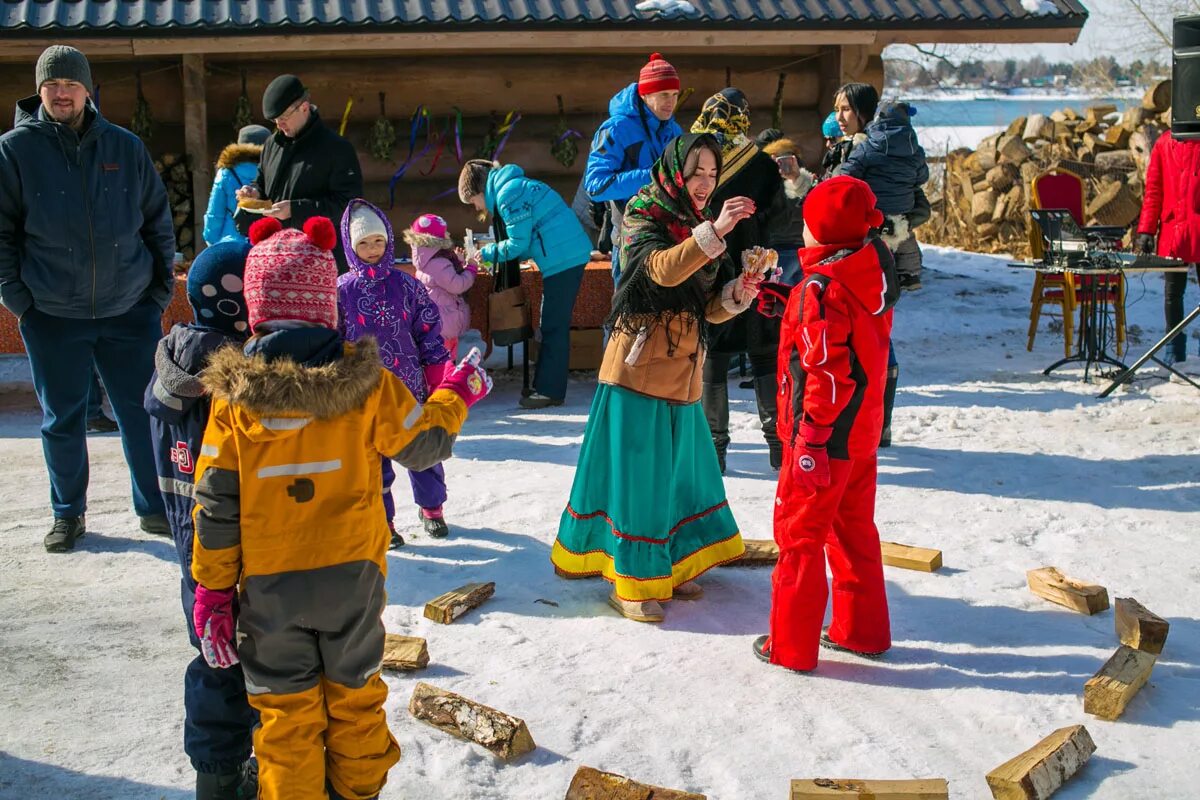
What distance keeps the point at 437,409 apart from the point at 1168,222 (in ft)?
25.3

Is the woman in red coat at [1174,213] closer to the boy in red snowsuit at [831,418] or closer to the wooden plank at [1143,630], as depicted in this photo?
the wooden plank at [1143,630]

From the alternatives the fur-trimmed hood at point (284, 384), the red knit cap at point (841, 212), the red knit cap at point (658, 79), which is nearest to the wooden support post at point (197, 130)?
the red knit cap at point (658, 79)

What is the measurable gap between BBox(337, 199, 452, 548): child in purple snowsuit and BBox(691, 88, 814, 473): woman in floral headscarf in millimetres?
1459

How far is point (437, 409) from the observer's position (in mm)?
2980

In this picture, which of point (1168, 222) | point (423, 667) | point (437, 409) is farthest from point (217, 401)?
point (1168, 222)

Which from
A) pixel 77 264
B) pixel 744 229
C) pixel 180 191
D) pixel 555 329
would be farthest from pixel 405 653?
pixel 180 191

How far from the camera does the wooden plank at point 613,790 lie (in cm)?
306

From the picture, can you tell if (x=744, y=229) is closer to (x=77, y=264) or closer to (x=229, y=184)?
(x=77, y=264)

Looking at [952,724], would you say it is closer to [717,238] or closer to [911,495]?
[717,238]

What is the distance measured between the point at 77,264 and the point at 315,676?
2929 mm

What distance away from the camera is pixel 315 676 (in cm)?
286

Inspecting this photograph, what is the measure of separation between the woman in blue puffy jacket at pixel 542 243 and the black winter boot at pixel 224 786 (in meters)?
4.80

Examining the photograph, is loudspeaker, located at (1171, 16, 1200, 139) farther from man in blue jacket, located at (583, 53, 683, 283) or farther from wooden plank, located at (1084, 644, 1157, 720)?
wooden plank, located at (1084, 644, 1157, 720)

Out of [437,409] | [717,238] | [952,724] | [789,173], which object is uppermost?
[789,173]
